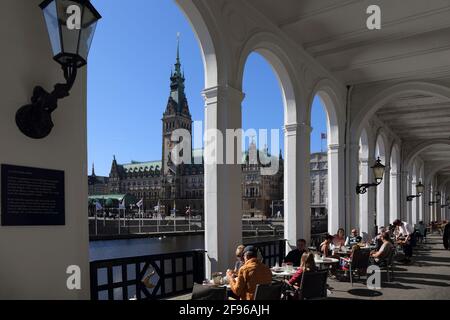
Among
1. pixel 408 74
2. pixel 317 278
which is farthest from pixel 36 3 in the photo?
pixel 408 74

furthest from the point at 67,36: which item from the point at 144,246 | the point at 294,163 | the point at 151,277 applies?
the point at 144,246

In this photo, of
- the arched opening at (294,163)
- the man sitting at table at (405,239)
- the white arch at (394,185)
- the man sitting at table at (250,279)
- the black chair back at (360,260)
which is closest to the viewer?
the man sitting at table at (250,279)

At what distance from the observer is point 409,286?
8.62 m

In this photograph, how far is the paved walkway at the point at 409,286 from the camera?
25.2 feet

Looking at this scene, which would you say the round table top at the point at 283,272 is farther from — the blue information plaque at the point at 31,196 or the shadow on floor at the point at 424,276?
the shadow on floor at the point at 424,276

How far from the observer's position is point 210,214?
717cm

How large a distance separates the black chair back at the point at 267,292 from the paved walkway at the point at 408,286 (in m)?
2.59

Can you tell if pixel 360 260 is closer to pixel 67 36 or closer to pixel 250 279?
pixel 250 279

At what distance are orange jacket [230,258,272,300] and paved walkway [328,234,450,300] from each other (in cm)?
319

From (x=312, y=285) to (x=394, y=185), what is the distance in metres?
17.2

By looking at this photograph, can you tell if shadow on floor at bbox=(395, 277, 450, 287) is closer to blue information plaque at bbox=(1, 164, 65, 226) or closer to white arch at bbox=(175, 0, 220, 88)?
white arch at bbox=(175, 0, 220, 88)

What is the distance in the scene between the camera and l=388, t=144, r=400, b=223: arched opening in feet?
68.7

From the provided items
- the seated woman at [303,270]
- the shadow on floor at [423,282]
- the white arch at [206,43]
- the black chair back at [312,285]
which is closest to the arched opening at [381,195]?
the shadow on floor at [423,282]
